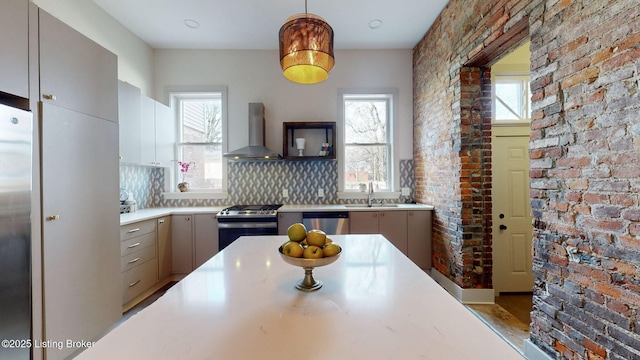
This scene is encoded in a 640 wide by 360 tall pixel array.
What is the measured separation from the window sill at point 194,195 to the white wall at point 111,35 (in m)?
1.53

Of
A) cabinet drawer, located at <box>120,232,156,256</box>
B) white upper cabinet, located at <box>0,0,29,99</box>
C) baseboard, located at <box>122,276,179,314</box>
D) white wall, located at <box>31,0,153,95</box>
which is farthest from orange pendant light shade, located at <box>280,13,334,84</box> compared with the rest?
baseboard, located at <box>122,276,179,314</box>

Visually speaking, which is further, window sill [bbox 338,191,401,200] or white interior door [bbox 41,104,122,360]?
window sill [bbox 338,191,401,200]

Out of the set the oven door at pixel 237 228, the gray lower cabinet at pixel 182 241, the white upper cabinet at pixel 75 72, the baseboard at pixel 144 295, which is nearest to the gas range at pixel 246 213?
the oven door at pixel 237 228

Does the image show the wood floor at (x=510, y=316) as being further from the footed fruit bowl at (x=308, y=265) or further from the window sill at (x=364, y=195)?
the footed fruit bowl at (x=308, y=265)

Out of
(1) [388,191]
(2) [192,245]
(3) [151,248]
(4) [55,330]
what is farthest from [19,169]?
(1) [388,191]

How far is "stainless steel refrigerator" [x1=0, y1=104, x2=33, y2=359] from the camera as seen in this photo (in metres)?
1.45

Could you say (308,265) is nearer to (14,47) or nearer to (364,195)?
(14,47)

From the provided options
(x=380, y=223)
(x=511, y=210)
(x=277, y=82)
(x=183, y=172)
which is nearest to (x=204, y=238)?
(x=183, y=172)

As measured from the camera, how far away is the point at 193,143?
13.2ft

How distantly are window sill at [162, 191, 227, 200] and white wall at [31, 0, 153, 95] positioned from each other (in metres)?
1.53

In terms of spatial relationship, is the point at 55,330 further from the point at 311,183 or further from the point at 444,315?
the point at 311,183

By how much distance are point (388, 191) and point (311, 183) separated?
48.0 inches

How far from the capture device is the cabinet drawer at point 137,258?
8.45 feet

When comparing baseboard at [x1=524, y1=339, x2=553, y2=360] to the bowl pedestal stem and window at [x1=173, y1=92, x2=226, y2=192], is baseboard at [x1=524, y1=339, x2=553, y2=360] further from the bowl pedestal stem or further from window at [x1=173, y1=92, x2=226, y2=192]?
window at [x1=173, y1=92, x2=226, y2=192]
